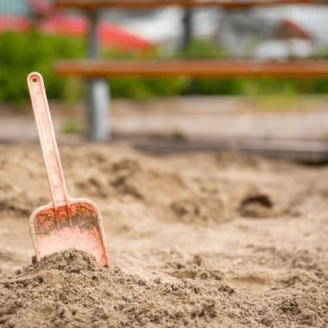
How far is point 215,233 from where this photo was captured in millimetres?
3270

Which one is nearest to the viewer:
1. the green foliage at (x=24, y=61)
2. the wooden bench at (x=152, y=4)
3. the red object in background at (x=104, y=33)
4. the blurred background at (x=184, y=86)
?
the wooden bench at (x=152, y=4)

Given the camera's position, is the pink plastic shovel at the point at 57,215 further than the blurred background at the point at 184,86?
No

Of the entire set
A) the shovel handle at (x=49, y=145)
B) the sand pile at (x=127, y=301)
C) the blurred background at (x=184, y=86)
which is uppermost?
the shovel handle at (x=49, y=145)

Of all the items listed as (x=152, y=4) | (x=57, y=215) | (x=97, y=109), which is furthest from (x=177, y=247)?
(x=152, y=4)

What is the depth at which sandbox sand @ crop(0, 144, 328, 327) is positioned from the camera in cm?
210

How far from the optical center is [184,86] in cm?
945

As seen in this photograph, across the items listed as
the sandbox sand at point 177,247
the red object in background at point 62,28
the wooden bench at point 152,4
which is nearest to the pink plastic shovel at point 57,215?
the sandbox sand at point 177,247

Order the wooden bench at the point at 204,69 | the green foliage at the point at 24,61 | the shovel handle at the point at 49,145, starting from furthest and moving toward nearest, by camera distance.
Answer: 1. the green foliage at the point at 24,61
2. the wooden bench at the point at 204,69
3. the shovel handle at the point at 49,145

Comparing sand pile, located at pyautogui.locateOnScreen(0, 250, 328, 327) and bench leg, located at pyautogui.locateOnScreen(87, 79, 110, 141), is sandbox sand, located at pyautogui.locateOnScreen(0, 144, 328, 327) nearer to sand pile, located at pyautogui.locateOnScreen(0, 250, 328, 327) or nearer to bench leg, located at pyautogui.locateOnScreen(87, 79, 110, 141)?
sand pile, located at pyautogui.locateOnScreen(0, 250, 328, 327)

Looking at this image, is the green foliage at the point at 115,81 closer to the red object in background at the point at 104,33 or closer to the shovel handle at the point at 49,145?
the red object in background at the point at 104,33

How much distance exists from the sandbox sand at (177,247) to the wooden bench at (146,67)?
0.58m

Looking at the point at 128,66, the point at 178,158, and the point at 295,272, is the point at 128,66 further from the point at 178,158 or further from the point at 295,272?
the point at 295,272

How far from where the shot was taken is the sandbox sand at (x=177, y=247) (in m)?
2.10

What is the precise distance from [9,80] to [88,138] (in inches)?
99.7
